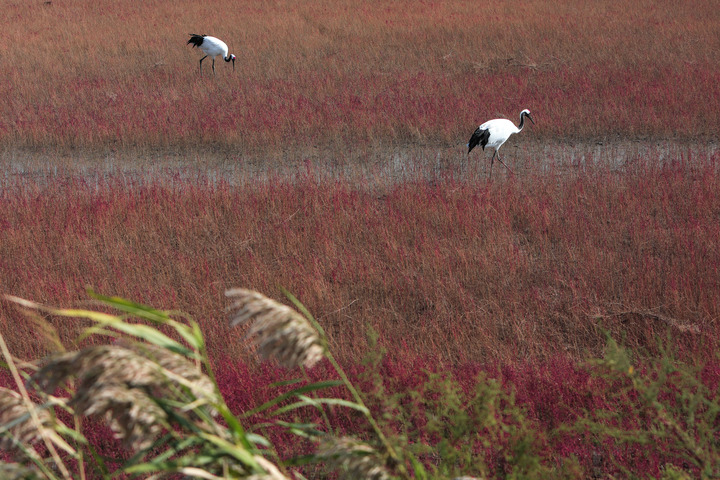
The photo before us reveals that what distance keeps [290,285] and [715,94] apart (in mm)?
8085

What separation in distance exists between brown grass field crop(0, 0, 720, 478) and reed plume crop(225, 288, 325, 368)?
4.40 ft

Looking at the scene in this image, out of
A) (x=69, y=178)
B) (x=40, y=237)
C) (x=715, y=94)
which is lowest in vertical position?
(x=40, y=237)

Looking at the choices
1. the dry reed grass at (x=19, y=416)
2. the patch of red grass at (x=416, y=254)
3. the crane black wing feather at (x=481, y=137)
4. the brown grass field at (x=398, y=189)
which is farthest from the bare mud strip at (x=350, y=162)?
the dry reed grass at (x=19, y=416)

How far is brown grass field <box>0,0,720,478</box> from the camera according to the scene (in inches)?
165

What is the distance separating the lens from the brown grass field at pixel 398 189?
4.18 m

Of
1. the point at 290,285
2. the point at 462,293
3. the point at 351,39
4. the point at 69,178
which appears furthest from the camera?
the point at 351,39

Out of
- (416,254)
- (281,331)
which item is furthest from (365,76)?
(281,331)

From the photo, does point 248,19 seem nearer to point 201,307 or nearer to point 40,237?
point 40,237

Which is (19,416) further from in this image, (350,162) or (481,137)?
(350,162)

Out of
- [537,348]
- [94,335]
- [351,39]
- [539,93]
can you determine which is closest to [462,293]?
Answer: [537,348]

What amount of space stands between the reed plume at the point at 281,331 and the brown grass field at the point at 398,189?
1340mm

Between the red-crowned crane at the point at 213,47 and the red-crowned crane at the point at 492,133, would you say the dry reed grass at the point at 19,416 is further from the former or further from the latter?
the red-crowned crane at the point at 213,47

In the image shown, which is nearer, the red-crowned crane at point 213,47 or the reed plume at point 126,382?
the reed plume at point 126,382

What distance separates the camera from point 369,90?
36.9 ft
